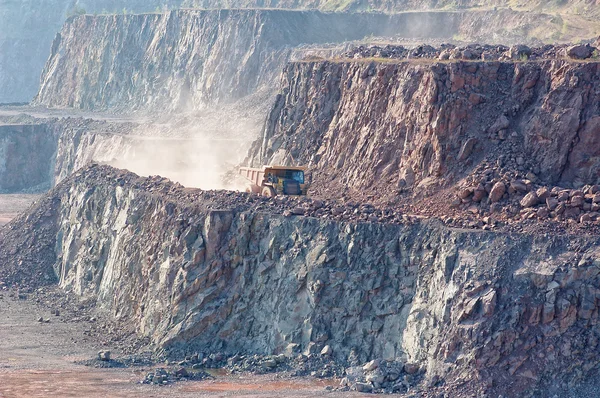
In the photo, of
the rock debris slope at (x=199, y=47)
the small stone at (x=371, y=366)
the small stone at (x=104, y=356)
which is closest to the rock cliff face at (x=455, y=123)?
the small stone at (x=371, y=366)

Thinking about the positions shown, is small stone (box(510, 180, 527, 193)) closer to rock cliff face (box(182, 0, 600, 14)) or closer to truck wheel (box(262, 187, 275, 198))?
truck wheel (box(262, 187, 275, 198))

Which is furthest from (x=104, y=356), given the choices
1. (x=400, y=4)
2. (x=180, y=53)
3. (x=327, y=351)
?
(x=400, y=4)

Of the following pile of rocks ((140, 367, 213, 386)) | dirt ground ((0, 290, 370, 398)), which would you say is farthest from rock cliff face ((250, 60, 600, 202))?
pile of rocks ((140, 367, 213, 386))

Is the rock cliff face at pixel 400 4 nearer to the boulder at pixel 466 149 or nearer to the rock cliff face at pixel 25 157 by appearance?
the rock cliff face at pixel 25 157

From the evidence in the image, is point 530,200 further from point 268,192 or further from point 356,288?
point 268,192

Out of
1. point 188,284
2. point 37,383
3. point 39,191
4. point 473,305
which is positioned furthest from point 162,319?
point 39,191

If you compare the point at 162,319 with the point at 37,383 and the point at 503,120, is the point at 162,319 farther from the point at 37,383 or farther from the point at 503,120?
the point at 503,120
